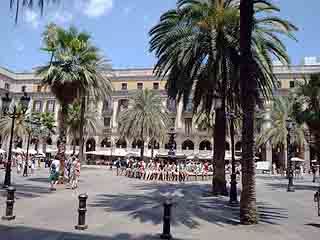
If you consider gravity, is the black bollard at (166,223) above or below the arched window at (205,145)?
below

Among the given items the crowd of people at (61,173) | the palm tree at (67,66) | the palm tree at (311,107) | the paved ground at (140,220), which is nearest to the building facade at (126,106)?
the palm tree at (311,107)

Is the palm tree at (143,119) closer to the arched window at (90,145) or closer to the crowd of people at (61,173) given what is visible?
the crowd of people at (61,173)

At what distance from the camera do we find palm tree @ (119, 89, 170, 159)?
50.3 metres

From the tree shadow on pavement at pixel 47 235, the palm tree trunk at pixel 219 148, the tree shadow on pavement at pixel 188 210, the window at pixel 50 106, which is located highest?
the window at pixel 50 106

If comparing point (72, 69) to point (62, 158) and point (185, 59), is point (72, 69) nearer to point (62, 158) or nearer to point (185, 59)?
point (62, 158)

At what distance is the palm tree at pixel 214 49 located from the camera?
18.2 m

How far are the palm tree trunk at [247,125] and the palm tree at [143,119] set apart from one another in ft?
126

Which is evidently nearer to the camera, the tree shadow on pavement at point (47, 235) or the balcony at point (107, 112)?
the tree shadow on pavement at point (47, 235)

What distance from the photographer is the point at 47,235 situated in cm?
899

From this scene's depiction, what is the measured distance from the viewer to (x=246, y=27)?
11852 millimetres

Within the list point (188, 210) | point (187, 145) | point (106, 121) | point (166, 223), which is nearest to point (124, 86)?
point (106, 121)

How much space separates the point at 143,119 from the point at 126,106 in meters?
21.6

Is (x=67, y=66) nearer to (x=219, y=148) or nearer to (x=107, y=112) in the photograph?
(x=219, y=148)

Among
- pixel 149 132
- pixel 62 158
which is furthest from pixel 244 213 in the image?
pixel 149 132
